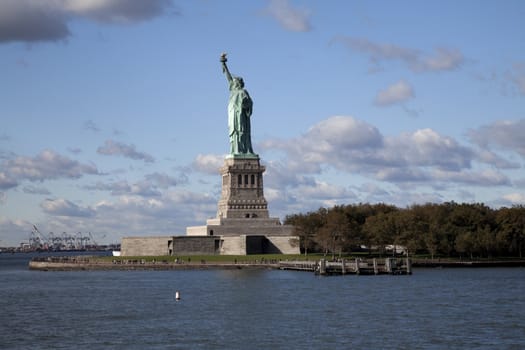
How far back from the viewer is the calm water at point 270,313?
49.8 metres

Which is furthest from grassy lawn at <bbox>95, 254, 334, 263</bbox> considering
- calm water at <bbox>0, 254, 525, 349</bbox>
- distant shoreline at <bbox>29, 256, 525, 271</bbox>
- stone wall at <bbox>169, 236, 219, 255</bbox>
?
calm water at <bbox>0, 254, 525, 349</bbox>

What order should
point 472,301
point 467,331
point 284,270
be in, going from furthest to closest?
1. point 284,270
2. point 472,301
3. point 467,331

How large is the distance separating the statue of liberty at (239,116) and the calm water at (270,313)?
113 ft

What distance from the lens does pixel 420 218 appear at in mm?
114062

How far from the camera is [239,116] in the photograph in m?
125

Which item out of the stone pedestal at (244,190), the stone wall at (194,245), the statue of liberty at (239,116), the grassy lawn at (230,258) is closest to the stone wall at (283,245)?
the grassy lawn at (230,258)

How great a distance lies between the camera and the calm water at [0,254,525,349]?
4975 cm

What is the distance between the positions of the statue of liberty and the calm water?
1350 inches

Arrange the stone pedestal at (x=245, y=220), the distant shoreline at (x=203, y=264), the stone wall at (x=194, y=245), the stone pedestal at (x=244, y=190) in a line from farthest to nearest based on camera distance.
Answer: the stone pedestal at (x=244, y=190)
the stone wall at (x=194, y=245)
the stone pedestal at (x=245, y=220)
the distant shoreline at (x=203, y=264)

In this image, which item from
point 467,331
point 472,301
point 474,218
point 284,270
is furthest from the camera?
point 474,218

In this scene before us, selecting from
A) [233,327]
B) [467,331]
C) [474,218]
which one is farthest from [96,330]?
[474,218]

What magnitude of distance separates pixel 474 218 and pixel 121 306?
184 feet

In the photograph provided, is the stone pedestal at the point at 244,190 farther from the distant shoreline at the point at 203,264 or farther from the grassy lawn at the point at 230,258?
the distant shoreline at the point at 203,264

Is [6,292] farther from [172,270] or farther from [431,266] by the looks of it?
[431,266]
